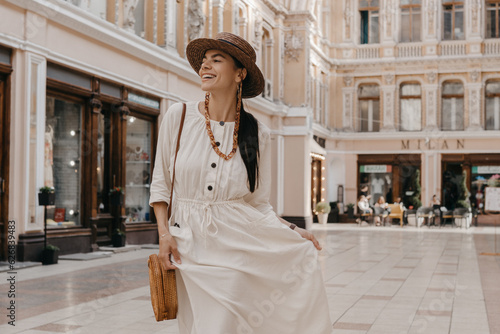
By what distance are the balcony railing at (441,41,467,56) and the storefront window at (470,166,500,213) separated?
536cm

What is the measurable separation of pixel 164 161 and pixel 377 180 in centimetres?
3090

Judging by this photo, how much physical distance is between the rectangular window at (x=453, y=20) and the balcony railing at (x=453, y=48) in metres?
0.43

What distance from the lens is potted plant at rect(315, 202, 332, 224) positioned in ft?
92.8

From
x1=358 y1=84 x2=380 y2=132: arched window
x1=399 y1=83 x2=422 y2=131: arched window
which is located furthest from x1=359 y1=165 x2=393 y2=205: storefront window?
x1=399 y1=83 x2=422 y2=131: arched window

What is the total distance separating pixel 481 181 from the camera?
103ft

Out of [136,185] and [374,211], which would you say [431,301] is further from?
[374,211]

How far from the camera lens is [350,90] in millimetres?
33312

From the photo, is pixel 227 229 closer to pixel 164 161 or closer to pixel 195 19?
pixel 164 161

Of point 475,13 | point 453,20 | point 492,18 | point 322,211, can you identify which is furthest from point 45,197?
point 492,18

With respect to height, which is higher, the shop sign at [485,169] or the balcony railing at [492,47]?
the balcony railing at [492,47]

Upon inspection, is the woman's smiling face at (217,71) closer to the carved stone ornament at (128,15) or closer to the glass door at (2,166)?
the glass door at (2,166)

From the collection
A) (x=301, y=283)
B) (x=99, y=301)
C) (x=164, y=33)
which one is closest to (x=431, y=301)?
(x=99, y=301)

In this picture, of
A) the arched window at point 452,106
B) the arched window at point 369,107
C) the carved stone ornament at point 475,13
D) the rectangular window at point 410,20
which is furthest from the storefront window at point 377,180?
the carved stone ornament at point 475,13

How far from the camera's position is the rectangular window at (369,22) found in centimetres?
3331
